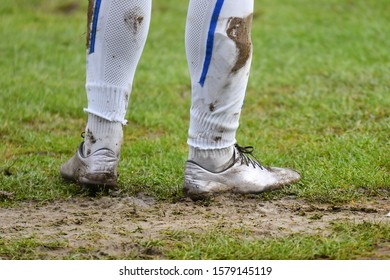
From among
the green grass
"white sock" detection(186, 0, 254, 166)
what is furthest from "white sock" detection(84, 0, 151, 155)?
the green grass

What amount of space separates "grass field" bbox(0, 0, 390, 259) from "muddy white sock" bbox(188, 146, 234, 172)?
155 millimetres

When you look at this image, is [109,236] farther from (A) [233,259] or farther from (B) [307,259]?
(B) [307,259]

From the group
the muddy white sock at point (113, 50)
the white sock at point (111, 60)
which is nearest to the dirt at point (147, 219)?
the white sock at point (111, 60)

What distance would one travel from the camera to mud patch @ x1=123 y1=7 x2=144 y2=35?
4031mm

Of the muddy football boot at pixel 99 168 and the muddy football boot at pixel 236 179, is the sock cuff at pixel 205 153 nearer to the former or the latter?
the muddy football boot at pixel 236 179

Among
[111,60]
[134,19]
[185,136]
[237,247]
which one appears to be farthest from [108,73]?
[185,136]

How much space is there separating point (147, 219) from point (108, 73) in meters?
0.71

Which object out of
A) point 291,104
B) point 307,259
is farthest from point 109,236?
point 291,104

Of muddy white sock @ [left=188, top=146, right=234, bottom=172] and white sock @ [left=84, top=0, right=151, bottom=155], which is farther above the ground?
white sock @ [left=84, top=0, right=151, bottom=155]

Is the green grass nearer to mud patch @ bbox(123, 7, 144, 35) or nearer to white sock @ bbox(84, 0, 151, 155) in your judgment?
white sock @ bbox(84, 0, 151, 155)

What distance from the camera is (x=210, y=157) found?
160 inches

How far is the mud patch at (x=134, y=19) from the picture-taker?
13.2 feet

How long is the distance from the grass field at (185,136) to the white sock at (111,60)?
0.94 feet

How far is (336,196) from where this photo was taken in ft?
13.4
